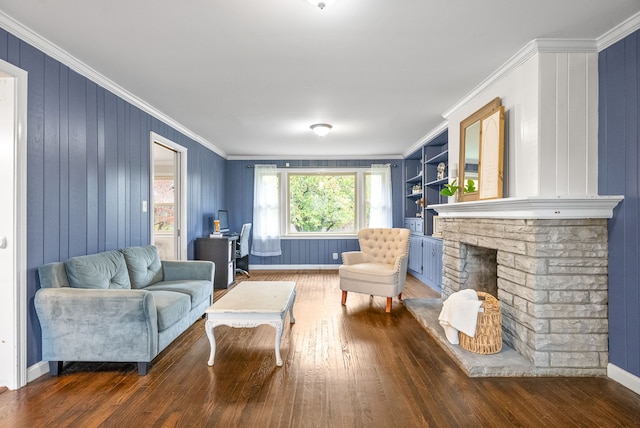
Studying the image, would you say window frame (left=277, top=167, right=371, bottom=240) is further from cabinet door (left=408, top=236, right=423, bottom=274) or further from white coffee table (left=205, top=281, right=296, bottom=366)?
white coffee table (left=205, top=281, right=296, bottom=366)

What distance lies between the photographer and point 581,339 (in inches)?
101

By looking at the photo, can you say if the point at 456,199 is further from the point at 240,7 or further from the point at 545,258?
the point at 240,7

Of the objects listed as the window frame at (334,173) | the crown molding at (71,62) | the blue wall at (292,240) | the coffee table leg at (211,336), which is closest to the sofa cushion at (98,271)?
the coffee table leg at (211,336)

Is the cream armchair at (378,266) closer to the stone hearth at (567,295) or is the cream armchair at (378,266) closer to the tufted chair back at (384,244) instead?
the tufted chair back at (384,244)

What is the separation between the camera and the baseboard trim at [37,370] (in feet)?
8.09

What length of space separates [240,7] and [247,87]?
135cm

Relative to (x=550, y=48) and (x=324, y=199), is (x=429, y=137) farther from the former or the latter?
(x=550, y=48)

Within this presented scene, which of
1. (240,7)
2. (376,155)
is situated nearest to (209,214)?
(376,155)

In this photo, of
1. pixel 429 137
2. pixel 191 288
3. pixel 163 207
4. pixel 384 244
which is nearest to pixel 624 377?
pixel 384 244

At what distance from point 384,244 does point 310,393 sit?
9.32 ft

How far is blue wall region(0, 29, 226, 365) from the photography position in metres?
2.50

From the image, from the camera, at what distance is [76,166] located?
2961 mm

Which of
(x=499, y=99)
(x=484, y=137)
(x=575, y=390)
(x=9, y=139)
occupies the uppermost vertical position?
(x=499, y=99)

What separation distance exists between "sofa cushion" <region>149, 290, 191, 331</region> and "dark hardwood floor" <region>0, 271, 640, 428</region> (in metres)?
0.31
